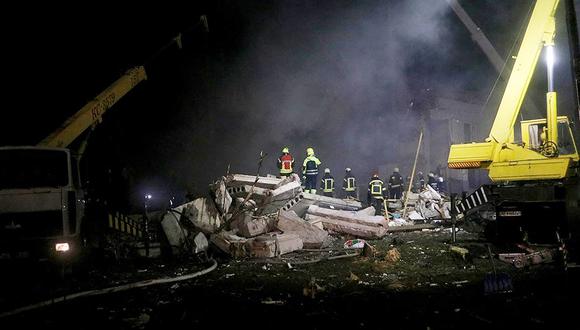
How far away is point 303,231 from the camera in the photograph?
858cm

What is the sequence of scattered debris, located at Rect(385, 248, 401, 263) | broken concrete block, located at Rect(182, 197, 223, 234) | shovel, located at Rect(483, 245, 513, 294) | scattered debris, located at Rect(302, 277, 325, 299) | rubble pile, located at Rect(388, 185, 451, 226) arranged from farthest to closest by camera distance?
rubble pile, located at Rect(388, 185, 451, 226)
broken concrete block, located at Rect(182, 197, 223, 234)
scattered debris, located at Rect(385, 248, 401, 263)
scattered debris, located at Rect(302, 277, 325, 299)
shovel, located at Rect(483, 245, 513, 294)

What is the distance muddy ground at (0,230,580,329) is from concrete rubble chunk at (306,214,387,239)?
8.02ft

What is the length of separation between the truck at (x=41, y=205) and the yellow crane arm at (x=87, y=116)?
1367 mm

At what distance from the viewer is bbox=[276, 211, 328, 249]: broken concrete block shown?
8523 mm

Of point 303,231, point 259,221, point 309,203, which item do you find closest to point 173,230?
point 259,221

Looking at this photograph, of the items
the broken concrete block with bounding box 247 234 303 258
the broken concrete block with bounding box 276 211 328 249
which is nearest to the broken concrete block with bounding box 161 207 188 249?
the broken concrete block with bounding box 247 234 303 258

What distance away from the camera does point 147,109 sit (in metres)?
18.4

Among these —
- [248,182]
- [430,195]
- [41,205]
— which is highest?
[248,182]

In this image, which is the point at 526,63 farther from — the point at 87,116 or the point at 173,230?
the point at 87,116

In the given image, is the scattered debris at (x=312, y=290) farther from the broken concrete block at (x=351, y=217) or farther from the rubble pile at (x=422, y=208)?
the rubble pile at (x=422, y=208)

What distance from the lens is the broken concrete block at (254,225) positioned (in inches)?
333

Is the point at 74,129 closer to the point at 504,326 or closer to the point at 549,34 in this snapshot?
the point at 504,326

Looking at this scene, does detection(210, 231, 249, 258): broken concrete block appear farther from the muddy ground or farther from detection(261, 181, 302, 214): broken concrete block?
detection(261, 181, 302, 214): broken concrete block

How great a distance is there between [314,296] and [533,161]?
6043mm
